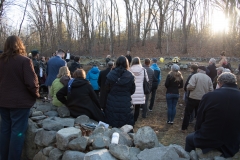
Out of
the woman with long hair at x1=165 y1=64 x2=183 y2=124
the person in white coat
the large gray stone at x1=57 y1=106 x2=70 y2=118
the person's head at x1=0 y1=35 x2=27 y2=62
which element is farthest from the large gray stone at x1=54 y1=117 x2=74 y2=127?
the woman with long hair at x1=165 y1=64 x2=183 y2=124

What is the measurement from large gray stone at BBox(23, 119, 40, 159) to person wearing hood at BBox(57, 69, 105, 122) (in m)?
0.77

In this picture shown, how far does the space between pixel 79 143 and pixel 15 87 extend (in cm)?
124

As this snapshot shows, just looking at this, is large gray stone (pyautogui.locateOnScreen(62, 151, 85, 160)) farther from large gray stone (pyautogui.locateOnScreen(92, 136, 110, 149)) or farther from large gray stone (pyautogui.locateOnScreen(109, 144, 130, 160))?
large gray stone (pyautogui.locateOnScreen(109, 144, 130, 160))

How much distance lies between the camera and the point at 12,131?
3379 mm

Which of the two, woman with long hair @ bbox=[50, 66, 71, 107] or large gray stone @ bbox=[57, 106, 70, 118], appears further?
woman with long hair @ bbox=[50, 66, 71, 107]

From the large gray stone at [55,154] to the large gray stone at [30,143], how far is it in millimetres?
500

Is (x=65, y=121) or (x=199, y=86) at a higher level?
(x=199, y=86)

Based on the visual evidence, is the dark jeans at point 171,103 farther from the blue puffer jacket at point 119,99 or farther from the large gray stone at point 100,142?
the large gray stone at point 100,142

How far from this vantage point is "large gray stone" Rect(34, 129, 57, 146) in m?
3.55

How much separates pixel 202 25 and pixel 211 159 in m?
36.1

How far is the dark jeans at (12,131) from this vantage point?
3.34 metres

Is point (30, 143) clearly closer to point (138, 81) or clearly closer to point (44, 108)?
point (44, 108)

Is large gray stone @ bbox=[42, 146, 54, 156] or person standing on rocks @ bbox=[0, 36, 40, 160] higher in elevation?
person standing on rocks @ bbox=[0, 36, 40, 160]

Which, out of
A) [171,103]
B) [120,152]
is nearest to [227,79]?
[120,152]
